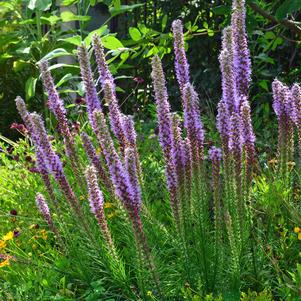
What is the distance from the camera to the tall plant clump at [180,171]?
241cm

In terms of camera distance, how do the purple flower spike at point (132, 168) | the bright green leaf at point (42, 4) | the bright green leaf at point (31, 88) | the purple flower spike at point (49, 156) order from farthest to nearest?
the bright green leaf at point (31, 88) < the bright green leaf at point (42, 4) < the purple flower spike at point (49, 156) < the purple flower spike at point (132, 168)

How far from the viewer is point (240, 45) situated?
266 cm

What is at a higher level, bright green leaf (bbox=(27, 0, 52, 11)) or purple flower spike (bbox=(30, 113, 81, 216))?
bright green leaf (bbox=(27, 0, 52, 11))

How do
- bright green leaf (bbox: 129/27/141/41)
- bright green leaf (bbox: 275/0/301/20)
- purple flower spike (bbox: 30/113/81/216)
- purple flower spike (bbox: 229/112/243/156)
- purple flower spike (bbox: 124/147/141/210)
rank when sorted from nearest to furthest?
purple flower spike (bbox: 124/147/141/210), purple flower spike (bbox: 229/112/243/156), purple flower spike (bbox: 30/113/81/216), bright green leaf (bbox: 275/0/301/20), bright green leaf (bbox: 129/27/141/41)

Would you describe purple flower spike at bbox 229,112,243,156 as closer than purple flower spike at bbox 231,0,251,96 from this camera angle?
Yes

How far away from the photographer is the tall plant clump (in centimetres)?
241

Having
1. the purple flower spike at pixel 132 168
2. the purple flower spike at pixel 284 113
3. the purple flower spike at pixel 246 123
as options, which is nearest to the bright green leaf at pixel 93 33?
the purple flower spike at pixel 284 113

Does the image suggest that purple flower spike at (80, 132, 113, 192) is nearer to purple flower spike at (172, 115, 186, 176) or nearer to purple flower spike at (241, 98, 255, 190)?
purple flower spike at (172, 115, 186, 176)

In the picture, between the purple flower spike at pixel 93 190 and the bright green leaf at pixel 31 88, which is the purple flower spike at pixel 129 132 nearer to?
the purple flower spike at pixel 93 190

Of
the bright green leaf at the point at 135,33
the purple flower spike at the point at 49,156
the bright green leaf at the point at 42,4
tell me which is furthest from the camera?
the bright green leaf at the point at 42,4

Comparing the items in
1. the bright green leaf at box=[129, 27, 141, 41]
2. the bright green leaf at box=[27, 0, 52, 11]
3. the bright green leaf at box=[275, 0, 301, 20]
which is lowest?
the bright green leaf at box=[129, 27, 141, 41]

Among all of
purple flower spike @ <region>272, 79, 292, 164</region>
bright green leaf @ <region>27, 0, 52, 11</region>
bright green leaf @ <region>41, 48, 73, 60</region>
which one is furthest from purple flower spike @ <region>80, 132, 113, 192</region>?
bright green leaf @ <region>27, 0, 52, 11</region>

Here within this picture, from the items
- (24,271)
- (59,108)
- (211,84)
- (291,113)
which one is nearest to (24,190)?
(24,271)

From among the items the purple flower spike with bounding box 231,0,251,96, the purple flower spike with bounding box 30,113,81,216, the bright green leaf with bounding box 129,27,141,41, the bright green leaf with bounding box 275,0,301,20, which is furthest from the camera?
the bright green leaf with bounding box 129,27,141,41
